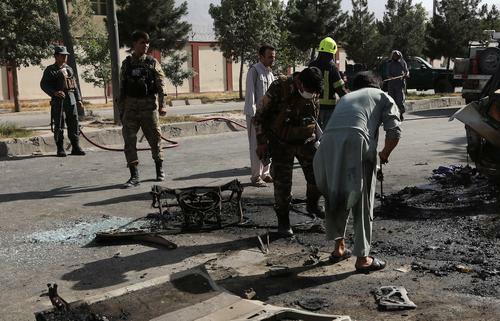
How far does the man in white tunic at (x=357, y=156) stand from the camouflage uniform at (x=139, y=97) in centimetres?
368

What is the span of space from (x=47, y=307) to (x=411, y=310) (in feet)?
7.51

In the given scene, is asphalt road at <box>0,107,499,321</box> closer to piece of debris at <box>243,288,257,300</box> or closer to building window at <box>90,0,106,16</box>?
piece of debris at <box>243,288,257,300</box>

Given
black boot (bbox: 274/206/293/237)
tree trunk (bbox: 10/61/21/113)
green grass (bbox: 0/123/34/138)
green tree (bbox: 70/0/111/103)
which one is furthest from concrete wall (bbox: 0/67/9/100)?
black boot (bbox: 274/206/293/237)

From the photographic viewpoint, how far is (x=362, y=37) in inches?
1254

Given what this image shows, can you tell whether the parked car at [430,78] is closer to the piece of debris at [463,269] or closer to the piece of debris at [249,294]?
the piece of debris at [463,269]

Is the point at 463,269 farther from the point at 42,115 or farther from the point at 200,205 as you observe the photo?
the point at 42,115

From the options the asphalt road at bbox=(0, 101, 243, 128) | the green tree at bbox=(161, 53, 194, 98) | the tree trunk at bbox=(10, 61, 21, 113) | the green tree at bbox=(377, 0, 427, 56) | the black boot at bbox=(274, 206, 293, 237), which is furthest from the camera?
the green tree at bbox=(377, 0, 427, 56)

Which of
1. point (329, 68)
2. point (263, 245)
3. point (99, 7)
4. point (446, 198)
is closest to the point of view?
point (263, 245)

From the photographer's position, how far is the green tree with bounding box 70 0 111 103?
2527cm

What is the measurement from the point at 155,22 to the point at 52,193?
22.9m

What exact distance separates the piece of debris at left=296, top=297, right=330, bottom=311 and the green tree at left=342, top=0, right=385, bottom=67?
93.5 feet

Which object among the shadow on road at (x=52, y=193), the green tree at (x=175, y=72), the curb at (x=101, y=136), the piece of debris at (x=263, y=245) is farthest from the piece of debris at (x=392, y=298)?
the green tree at (x=175, y=72)

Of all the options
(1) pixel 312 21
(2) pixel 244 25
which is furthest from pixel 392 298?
(1) pixel 312 21

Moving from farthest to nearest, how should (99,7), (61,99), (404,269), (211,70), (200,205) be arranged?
(211,70), (99,7), (61,99), (200,205), (404,269)
